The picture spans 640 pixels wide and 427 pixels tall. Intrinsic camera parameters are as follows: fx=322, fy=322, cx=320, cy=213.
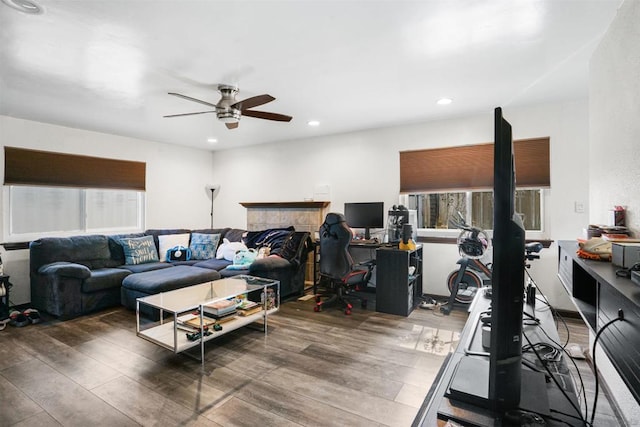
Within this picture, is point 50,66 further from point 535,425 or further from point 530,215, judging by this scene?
point 530,215

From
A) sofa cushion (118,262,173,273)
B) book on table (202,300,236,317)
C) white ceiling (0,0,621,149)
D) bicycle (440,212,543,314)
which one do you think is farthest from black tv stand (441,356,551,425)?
sofa cushion (118,262,173,273)

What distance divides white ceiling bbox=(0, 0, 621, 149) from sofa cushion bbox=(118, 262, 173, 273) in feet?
6.35

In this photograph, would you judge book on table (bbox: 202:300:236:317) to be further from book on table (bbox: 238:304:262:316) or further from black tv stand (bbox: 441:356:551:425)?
black tv stand (bbox: 441:356:551:425)

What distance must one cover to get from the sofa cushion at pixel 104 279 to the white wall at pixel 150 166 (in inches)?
39.5

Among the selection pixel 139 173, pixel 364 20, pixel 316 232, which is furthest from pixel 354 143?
pixel 139 173

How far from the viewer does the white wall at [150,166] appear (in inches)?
157

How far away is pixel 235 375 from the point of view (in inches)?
94.3

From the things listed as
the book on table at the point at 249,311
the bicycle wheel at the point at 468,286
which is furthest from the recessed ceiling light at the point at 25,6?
the bicycle wheel at the point at 468,286

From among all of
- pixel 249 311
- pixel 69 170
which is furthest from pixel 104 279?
pixel 249 311

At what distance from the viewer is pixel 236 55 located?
2.43 m

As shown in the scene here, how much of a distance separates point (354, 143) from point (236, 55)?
2.69m

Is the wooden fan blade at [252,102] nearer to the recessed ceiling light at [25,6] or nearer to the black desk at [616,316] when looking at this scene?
the recessed ceiling light at [25,6]

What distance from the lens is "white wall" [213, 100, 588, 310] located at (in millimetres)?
3557

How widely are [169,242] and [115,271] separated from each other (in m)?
1.07
